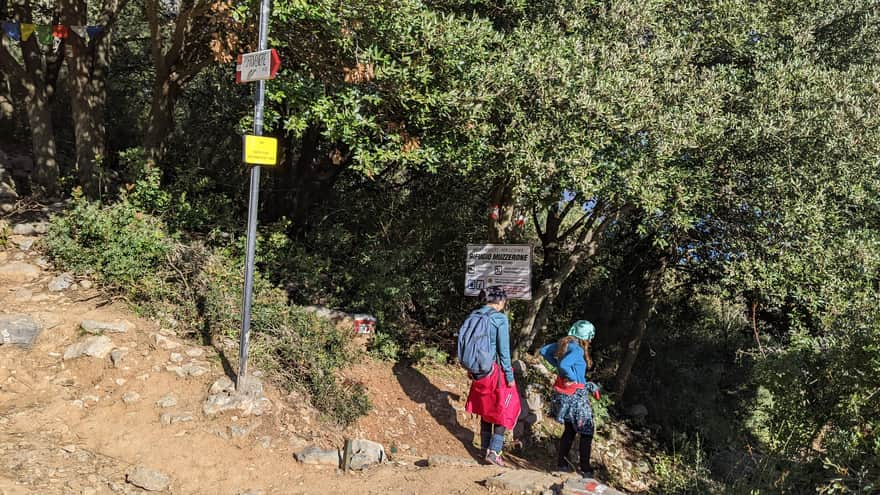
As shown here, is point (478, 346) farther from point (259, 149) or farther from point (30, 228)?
point (30, 228)

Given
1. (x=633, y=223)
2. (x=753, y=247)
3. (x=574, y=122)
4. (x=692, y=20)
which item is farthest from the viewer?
(x=633, y=223)

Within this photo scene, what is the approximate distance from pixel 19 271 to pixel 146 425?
2.88 meters

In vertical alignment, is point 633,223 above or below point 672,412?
above

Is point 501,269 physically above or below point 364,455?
above

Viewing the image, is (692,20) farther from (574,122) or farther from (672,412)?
(672,412)

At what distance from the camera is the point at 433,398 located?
773 cm

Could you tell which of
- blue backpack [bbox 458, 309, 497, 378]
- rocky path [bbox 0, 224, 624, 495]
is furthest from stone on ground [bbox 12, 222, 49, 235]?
blue backpack [bbox 458, 309, 497, 378]

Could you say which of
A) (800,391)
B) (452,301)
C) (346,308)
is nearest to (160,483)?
(346,308)

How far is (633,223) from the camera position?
1077 cm

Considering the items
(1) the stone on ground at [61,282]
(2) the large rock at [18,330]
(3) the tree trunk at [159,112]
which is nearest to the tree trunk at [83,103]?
(3) the tree trunk at [159,112]

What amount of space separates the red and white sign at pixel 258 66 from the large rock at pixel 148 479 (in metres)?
3.29

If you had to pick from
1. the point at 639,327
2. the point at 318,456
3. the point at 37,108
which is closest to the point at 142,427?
the point at 318,456

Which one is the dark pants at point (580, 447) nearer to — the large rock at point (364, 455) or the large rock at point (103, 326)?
the large rock at point (364, 455)

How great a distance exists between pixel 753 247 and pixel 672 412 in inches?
196
